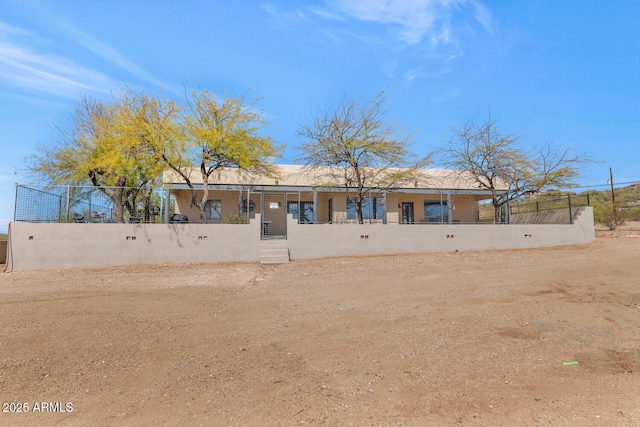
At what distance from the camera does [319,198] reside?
18953mm

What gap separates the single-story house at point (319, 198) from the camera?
16688 millimetres

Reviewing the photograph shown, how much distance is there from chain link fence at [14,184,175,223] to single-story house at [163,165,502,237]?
113 inches

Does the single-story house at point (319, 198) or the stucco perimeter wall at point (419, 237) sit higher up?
the single-story house at point (319, 198)

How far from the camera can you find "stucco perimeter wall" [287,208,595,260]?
12.7m

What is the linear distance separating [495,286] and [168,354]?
6759mm

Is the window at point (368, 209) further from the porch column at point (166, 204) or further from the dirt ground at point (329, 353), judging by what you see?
the dirt ground at point (329, 353)

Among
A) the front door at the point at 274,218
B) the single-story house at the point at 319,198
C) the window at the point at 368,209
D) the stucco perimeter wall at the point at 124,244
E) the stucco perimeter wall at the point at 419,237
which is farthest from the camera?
the window at the point at 368,209

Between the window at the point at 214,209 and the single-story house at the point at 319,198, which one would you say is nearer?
the single-story house at the point at 319,198

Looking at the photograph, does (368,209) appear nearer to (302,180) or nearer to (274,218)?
(302,180)

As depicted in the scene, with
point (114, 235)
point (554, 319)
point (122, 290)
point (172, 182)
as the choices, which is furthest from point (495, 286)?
point (172, 182)

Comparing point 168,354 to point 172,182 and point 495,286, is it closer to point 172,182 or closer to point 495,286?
point 495,286

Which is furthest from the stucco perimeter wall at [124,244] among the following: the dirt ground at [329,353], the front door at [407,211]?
the front door at [407,211]

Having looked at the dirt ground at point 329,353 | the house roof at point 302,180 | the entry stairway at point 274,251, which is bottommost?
the dirt ground at point 329,353

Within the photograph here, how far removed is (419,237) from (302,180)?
290 inches
